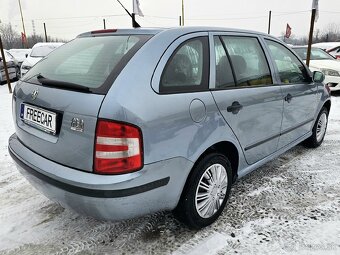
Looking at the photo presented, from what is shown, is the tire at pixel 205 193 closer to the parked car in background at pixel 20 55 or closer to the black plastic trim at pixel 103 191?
the black plastic trim at pixel 103 191

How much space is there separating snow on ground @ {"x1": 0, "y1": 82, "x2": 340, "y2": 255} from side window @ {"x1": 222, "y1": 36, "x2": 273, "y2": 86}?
112cm

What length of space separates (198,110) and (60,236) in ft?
4.78

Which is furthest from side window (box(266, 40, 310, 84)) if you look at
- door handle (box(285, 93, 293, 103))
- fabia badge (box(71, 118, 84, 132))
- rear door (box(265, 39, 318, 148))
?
fabia badge (box(71, 118, 84, 132))

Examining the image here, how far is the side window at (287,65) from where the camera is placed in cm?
321

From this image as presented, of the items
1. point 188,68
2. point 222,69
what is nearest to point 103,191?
point 188,68

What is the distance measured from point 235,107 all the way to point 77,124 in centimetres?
126

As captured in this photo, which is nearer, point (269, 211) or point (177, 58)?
point (177, 58)

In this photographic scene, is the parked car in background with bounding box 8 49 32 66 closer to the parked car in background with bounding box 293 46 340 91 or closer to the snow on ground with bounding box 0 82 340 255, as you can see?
the parked car in background with bounding box 293 46 340 91

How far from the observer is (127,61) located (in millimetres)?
2012

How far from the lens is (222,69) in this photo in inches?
99.0

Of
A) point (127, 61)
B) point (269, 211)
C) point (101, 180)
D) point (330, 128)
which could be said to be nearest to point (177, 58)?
point (127, 61)

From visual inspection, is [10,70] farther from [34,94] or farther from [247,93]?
[247,93]

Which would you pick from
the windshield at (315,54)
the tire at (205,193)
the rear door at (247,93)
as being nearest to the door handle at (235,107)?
the rear door at (247,93)

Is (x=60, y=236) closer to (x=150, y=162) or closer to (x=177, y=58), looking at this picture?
(x=150, y=162)
